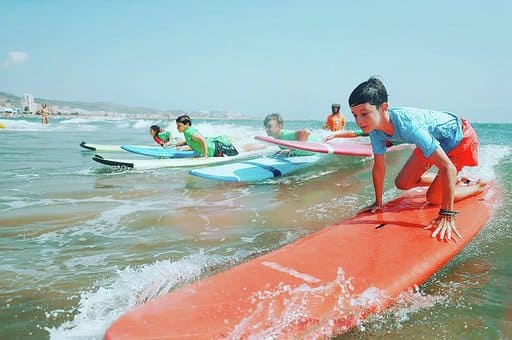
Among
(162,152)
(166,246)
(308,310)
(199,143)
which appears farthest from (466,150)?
(162,152)

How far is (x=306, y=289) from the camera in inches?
81.7

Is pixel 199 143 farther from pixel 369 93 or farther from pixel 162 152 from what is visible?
pixel 369 93

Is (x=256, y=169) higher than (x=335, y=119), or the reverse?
(x=335, y=119)

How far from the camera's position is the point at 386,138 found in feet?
10.9

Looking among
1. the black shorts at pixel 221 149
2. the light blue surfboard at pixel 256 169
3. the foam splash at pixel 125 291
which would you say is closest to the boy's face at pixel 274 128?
the light blue surfboard at pixel 256 169

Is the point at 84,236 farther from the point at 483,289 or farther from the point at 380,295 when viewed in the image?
the point at 483,289

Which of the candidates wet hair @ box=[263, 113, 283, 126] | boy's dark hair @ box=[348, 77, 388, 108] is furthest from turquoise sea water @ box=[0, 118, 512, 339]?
wet hair @ box=[263, 113, 283, 126]

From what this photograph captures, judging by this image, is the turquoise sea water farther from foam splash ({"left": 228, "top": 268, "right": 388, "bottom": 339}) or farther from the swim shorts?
the swim shorts

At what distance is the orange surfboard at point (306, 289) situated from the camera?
1743 millimetres

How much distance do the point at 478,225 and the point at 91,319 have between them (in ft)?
9.41

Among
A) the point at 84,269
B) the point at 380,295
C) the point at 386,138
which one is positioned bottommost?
the point at 84,269

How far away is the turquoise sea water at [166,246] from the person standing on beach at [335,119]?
16.2 ft

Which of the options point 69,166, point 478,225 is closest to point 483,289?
point 478,225

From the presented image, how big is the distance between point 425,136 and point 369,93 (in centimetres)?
52
